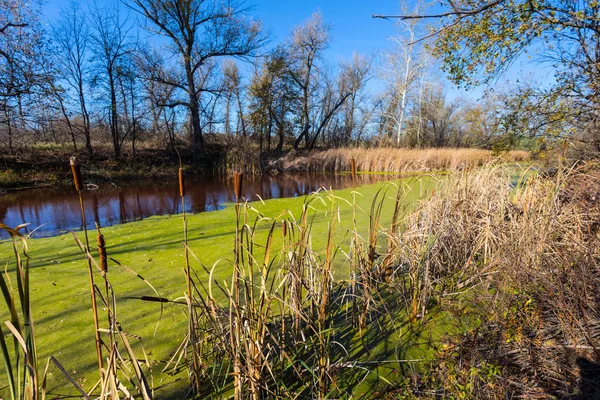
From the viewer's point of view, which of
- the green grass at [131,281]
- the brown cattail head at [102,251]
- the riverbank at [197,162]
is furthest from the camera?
the riverbank at [197,162]

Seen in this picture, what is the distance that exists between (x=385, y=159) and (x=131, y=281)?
467 inches

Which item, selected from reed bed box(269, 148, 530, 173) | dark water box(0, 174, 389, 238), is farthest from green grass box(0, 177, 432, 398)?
reed bed box(269, 148, 530, 173)

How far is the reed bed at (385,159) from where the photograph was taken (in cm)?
1178

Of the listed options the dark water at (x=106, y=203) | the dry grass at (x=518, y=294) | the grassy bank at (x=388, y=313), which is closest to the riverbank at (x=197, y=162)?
the dark water at (x=106, y=203)

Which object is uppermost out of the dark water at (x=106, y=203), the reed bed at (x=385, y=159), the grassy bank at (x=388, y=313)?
the reed bed at (x=385, y=159)

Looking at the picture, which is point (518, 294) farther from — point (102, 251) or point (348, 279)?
point (102, 251)

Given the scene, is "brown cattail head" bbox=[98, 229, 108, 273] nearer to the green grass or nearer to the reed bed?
the green grass

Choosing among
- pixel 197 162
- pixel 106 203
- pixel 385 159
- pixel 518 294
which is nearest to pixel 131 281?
pixel 518 294

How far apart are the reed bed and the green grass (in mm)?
7757

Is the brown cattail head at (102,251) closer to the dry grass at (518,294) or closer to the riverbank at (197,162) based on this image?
the dry grass at (518,294)

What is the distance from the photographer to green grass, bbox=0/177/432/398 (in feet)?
5.32

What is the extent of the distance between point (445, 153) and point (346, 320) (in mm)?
12410

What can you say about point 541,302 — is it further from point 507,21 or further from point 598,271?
point 507,21

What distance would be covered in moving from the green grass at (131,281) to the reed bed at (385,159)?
25.4ft
